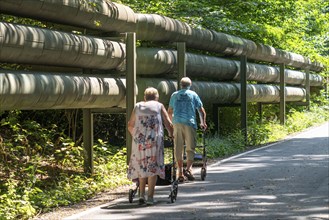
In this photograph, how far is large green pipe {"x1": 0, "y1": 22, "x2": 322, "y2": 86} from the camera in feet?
35.5

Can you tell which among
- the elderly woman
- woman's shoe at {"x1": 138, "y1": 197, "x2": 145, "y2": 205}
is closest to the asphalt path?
woman's shoe at {"x1": 138, "y1": 197, "x2": 145, "y2": 205}

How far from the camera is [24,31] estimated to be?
11.1 metres

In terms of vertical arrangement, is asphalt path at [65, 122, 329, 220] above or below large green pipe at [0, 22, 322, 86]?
below

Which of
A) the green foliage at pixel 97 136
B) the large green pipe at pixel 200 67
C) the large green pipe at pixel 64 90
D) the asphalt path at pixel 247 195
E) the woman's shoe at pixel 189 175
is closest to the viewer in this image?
the asphalt path at pixel 247 195

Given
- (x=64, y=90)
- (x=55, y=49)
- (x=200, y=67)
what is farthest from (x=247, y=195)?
(x=200, y=67)

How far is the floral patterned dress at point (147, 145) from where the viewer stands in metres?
10.4

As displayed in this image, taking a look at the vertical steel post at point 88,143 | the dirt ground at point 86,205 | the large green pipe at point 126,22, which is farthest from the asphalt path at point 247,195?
the large green pipe at point 126,22

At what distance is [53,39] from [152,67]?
4.94 meters

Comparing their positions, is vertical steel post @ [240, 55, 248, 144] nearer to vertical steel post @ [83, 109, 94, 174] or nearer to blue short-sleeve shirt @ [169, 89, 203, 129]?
vertical steel post @ [83, 109, 94, 174]

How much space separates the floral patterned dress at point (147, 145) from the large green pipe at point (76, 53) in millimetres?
2001

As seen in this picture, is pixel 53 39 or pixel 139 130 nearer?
pixel 139 130

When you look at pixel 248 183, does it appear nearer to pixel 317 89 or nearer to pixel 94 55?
pixel 94 55

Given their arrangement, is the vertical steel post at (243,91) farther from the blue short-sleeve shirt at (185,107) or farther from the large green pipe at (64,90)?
the blue short-sleeve shirt at (185,107)

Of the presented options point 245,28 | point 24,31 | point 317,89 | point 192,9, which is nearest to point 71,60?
point 24,31
